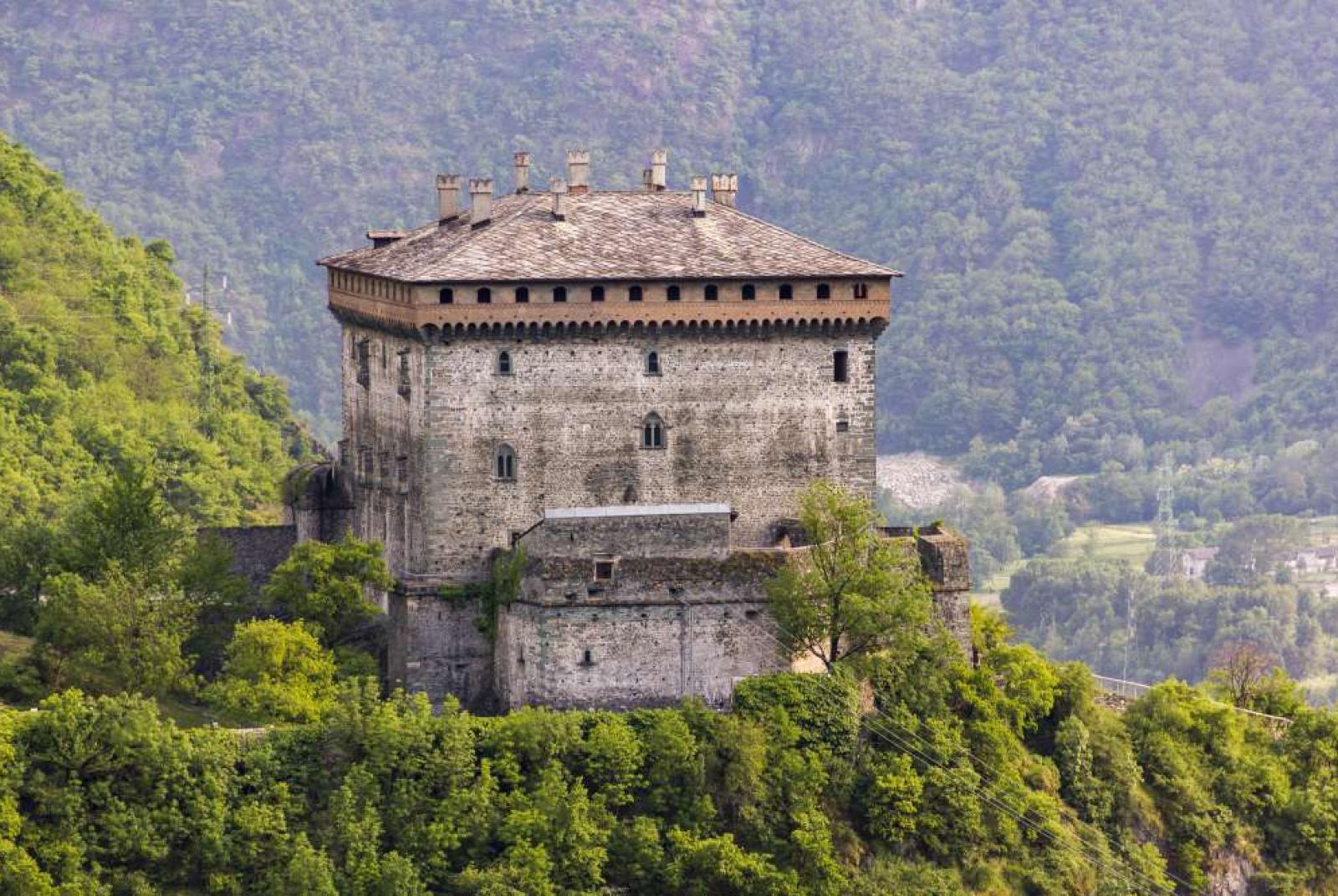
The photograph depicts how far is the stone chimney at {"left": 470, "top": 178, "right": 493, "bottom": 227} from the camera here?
277 ft

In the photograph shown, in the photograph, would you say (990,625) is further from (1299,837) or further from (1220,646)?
(1220,646)

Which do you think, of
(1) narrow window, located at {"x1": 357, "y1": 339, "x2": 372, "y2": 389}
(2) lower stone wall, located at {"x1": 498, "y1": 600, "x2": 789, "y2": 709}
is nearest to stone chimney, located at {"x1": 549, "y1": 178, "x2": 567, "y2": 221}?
(1) narrow window, located at {"x1": 357, "y1": 339, "x2": 372, "y2": 389}

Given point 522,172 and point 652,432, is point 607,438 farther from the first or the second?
point 522,172

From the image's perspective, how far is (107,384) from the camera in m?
129

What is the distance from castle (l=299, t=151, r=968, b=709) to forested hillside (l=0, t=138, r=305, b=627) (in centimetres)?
2253

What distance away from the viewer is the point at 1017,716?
274ft

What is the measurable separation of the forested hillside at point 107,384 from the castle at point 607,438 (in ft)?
73.9

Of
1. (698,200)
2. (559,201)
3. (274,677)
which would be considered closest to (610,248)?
(559,201)

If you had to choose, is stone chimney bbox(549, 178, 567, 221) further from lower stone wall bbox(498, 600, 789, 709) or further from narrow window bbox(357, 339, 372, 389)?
lower stone wall bbox(498, 600, 789, 709)

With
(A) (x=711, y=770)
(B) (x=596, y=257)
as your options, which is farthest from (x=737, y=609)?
(B) (x=596, y=257)

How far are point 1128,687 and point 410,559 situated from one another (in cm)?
2242

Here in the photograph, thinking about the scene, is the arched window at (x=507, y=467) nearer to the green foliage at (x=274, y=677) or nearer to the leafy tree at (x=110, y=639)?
the green foliage at (x=274, y=677)

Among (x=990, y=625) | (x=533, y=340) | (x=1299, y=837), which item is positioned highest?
(x=533, y=340)

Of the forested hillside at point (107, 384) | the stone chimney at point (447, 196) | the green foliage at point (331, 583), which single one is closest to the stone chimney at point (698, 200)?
the stone chimney at point (447, 196)
